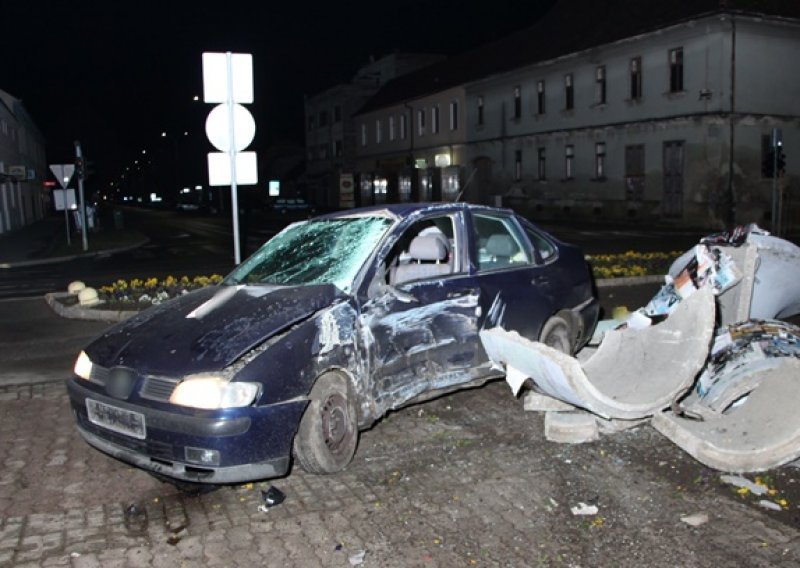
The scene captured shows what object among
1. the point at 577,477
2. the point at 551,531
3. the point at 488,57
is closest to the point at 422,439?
the point at 577,477

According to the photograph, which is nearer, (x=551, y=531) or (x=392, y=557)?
(x=392, y=557)

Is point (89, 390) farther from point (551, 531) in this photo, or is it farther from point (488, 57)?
point (488, 57)

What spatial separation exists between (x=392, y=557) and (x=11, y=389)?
5048 mm

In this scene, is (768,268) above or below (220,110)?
below

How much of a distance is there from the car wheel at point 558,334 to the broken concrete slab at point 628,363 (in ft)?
1.60

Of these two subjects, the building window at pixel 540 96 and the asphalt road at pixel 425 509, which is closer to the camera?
the asphalt road at pixel 425 509

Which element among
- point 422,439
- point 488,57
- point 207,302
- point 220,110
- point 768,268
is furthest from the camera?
point 488,57

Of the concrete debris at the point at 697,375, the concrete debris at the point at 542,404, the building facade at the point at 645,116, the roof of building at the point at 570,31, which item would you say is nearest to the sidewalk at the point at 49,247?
the building facade at the point at 645,116

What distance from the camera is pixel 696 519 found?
4320 mm

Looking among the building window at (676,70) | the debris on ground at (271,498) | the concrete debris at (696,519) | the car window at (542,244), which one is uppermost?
the building window at (676,70)

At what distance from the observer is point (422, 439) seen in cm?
571

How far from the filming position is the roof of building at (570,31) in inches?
1249

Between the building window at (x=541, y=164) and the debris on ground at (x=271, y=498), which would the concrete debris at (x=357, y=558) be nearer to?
the debris on ground at (x=271, y=498)

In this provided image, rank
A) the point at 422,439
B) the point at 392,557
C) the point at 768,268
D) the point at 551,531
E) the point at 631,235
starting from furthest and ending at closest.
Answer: the point at 631,235, the point at 768,268, the point at 422,439, the point at 551,531, the point at 392,557
